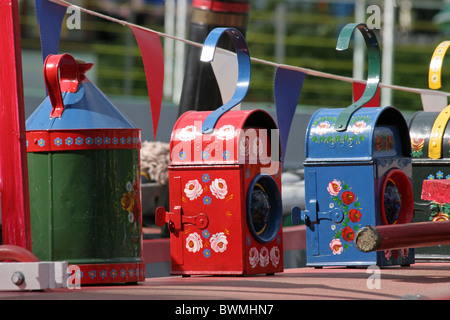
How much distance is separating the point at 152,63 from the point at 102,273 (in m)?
1.61

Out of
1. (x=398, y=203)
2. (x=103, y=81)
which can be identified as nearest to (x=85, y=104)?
(x=398, y=203)

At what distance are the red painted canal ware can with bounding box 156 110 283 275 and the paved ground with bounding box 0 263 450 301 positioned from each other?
12 cm

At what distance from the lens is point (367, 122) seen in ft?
18.4

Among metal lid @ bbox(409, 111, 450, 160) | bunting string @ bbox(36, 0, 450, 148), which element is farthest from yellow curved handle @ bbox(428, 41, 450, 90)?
bunting string @ bbox(36, 0, 450, 148)

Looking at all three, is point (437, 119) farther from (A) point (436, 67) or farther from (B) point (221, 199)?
(B) point (221, 199)

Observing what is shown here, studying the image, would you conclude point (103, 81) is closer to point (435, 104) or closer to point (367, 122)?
point (435, 104)

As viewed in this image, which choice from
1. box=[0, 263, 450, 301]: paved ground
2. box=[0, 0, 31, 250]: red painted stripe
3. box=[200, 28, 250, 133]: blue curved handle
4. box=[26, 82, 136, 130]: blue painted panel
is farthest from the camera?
box=[200, 28, 250, 133]: blue curved handle

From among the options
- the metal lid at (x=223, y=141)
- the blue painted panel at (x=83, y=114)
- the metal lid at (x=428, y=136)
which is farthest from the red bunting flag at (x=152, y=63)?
the metal lid at (x=428, y=136)

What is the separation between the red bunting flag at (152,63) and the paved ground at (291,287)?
118 cm

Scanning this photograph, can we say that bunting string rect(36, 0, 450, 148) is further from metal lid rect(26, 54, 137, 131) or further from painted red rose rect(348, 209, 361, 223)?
painted red rose rect(348, 209, 361, 223)

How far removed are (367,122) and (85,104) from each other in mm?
1815

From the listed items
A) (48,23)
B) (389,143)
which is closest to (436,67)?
(389,143)

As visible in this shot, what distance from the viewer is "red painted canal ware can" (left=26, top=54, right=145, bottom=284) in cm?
457

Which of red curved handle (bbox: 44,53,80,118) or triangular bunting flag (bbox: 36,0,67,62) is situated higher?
triangular bunting flag (bbox: 36,0,67,62)
